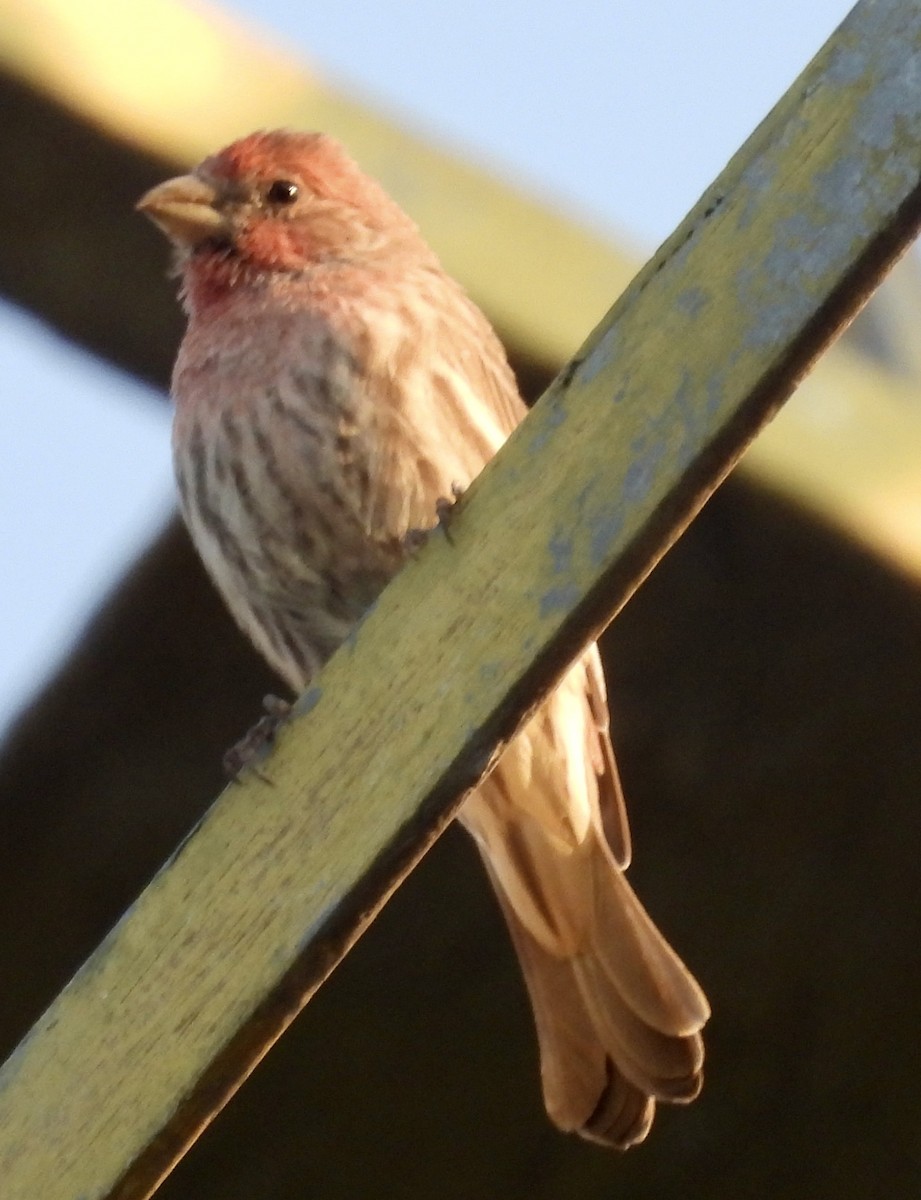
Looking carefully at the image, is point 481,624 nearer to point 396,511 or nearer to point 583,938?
point 396,511

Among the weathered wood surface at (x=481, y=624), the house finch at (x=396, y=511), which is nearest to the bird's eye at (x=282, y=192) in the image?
the house finch at (x=396, y=511)

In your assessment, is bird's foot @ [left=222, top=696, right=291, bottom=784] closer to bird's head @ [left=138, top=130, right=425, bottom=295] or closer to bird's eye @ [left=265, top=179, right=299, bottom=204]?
bird's head @ [left=138, top=130, right=425, bottom=295]

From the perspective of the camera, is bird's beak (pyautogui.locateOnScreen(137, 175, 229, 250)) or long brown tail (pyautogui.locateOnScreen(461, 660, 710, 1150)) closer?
long brown tail (pyautogui.locateOnScreen(461, 660, 710, 1150))

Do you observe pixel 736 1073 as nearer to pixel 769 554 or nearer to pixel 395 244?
pixel 769 554

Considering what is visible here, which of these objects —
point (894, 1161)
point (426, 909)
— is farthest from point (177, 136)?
point (894, 1161)

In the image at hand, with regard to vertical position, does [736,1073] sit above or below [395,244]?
below

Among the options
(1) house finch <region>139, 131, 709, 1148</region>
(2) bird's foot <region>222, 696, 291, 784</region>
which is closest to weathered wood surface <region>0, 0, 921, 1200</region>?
(2) bird's foot <region>222, 696, 291, 784</region>

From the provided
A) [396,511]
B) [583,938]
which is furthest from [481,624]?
[583,938]
